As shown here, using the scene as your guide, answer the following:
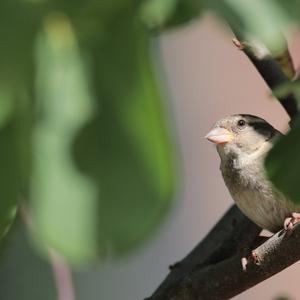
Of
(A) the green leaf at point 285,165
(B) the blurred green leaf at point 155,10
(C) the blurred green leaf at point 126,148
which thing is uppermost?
(B) the blurred green leaf at point 155,10

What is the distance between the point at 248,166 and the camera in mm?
1843

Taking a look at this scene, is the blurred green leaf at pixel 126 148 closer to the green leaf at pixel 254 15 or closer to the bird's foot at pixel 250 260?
the green leaf at pixel 254 15

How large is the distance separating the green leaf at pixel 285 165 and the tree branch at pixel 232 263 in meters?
0.59

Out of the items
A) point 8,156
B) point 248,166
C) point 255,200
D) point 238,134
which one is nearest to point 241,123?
point 238,134

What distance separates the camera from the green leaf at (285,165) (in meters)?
0.48

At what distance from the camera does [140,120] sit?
34 cm

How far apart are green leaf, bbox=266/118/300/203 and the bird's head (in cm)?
146

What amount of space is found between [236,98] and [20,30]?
348cm

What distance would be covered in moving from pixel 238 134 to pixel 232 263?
853 mm

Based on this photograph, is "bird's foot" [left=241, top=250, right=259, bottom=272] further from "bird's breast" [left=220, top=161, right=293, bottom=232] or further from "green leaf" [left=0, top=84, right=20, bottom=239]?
"green leaf" [left=0, top=84, right=20, bottom=239]

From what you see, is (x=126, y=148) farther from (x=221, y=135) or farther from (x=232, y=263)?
(x=221, y=135)

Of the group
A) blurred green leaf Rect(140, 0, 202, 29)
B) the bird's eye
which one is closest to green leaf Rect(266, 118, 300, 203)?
blurred green leaf Rect(140, 0, 202, 29)

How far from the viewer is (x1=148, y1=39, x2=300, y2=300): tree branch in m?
1.13

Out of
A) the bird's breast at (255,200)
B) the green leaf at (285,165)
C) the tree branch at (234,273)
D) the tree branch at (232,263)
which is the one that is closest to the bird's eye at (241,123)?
the bird's breast at (255,200)
